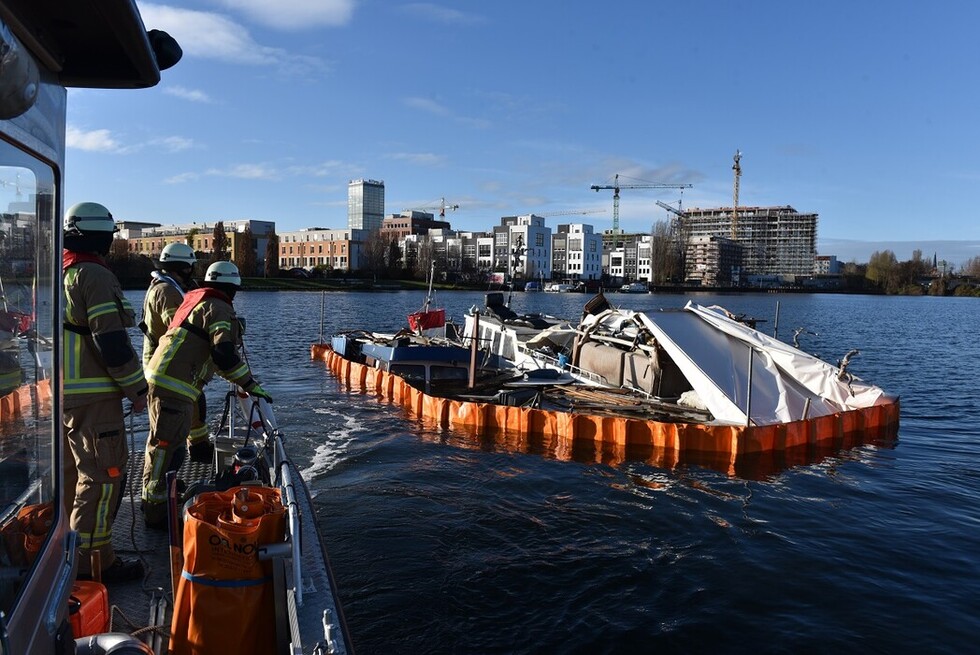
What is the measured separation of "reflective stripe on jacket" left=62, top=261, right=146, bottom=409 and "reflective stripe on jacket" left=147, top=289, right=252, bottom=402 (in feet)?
3.52

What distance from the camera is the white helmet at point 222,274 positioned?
6191 millimetres

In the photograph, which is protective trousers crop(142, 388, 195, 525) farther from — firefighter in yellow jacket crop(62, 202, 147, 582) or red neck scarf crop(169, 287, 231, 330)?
firefighter in yellow jacket crop(62, 202, 147, 582)

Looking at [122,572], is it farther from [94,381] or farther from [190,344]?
[190,344]

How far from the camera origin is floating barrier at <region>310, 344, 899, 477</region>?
13797mm

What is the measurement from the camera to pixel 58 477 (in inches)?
106

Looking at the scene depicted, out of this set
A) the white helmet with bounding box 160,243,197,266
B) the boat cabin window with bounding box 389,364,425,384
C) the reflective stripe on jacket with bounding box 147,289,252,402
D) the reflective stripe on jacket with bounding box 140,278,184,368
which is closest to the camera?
the reflective stripe on jacket with bounding box 147,289,252,402

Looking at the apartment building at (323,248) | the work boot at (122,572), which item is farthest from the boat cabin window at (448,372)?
the apartment building at (323,248)

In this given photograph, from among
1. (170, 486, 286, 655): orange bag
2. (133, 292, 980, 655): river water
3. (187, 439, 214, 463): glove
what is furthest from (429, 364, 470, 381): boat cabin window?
(170, 486, 286, 655): orange bag

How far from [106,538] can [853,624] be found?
25.2 ft

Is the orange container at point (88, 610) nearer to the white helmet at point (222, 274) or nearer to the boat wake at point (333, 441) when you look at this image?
the white helmet at point (222, 274)

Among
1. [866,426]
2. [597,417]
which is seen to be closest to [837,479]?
[866,426]

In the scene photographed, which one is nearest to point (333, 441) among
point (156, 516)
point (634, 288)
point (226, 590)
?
point (156, 516)

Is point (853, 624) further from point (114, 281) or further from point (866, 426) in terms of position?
point (866, 426)

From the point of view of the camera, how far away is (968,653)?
7.23m
